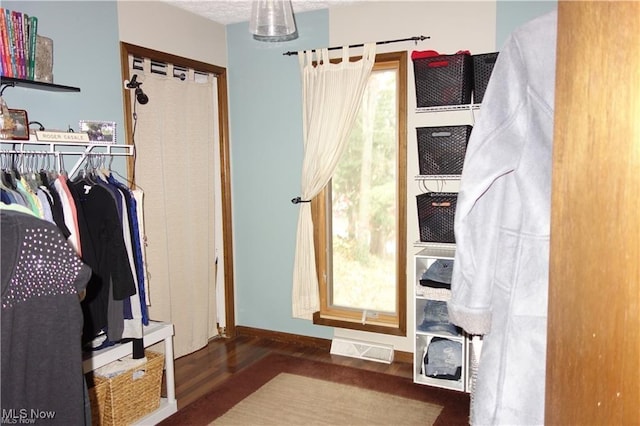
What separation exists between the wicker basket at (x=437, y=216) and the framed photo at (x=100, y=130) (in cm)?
202

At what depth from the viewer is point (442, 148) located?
3068 mm

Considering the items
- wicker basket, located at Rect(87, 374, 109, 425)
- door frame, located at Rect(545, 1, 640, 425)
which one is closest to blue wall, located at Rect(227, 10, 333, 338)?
wicker basket, located at Rect(87, 374, 109, 425)

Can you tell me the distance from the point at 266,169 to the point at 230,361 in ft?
5.22

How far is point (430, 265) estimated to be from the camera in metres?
3.32

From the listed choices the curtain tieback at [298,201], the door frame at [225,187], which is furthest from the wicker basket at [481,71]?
the door frame at [225,187]

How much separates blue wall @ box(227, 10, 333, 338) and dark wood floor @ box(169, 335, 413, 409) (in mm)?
152

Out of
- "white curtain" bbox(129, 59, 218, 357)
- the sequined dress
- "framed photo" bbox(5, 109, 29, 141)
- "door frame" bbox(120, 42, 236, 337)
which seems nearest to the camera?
the sequined dress

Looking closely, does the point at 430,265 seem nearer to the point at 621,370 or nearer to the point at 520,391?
the point at 520,391

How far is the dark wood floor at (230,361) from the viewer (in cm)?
327

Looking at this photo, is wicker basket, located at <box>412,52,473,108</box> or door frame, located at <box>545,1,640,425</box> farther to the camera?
wicker basket, located at <box>412,52,473,108</box>

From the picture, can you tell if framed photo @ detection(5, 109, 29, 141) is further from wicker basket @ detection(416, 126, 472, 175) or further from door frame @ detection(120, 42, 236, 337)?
wicker basket @ detection(416, 126, 472, 175)

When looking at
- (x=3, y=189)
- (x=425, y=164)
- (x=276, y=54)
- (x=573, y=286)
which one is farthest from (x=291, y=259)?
(x=573, y=286)

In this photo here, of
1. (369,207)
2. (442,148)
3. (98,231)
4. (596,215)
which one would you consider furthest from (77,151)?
(596,215)

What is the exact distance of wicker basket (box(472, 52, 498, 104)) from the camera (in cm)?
297
